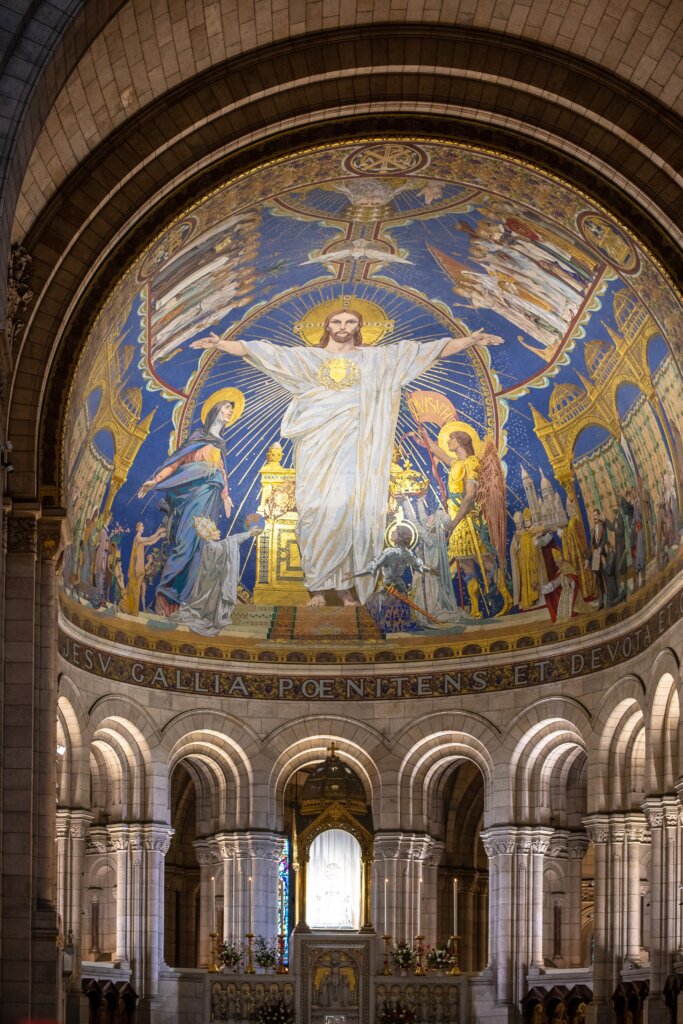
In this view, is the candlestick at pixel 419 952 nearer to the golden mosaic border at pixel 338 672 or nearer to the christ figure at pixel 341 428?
the golden mosaic border at pixel 338 672

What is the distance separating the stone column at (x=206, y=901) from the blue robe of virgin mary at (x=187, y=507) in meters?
4.97

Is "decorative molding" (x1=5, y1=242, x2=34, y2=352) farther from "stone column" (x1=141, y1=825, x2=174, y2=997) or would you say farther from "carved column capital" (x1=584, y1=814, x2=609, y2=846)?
"carved column capital" (x1=584, y1=814, x2=609, y2=846)

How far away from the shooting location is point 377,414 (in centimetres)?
4128

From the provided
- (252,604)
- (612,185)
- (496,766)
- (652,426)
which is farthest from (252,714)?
(612,185)

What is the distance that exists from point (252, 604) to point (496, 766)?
590 cm

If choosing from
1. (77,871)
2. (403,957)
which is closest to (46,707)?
(77,871)

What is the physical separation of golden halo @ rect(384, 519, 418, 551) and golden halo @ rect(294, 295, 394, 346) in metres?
3.96

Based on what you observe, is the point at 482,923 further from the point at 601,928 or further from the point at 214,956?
the point at 214,956

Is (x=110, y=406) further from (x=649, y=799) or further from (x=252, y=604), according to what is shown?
(x=649, y=799)

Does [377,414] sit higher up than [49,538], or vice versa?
[377,414]

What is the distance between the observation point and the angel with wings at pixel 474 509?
41188 millimetres

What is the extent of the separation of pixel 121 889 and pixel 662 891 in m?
10.4

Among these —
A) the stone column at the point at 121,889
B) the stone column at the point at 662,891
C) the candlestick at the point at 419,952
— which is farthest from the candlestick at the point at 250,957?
the stone column at the point at 662,891

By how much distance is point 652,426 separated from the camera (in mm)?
36906
